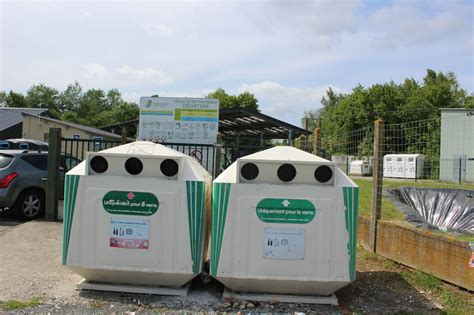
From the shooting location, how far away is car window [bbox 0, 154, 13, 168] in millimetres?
9492

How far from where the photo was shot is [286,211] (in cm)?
451

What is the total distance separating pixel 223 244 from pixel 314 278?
0.96 metres

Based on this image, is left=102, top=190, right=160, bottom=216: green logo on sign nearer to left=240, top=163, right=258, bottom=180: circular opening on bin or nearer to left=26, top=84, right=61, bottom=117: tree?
left=240, top=163, right=258, bottom=180: circular opening on bin

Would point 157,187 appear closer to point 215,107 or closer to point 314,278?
point 314,278

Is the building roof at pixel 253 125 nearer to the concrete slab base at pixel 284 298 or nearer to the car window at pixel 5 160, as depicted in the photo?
the car window at pixel 5 160

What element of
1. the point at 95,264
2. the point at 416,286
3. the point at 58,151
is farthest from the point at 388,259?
the point at 58,151

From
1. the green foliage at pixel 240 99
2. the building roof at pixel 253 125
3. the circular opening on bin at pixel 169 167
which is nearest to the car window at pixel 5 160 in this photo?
the circular opening on bin at pixel 169 167

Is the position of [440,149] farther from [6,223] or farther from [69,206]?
[69,206]

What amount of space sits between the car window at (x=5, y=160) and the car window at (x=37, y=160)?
25 centimetres

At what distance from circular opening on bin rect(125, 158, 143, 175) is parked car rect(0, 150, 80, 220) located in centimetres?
502

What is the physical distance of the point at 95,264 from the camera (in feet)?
15.3

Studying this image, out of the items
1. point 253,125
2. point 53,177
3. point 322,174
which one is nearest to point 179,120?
point 53,177

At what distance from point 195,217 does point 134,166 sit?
87cm

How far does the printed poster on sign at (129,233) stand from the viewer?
4.62 metres
